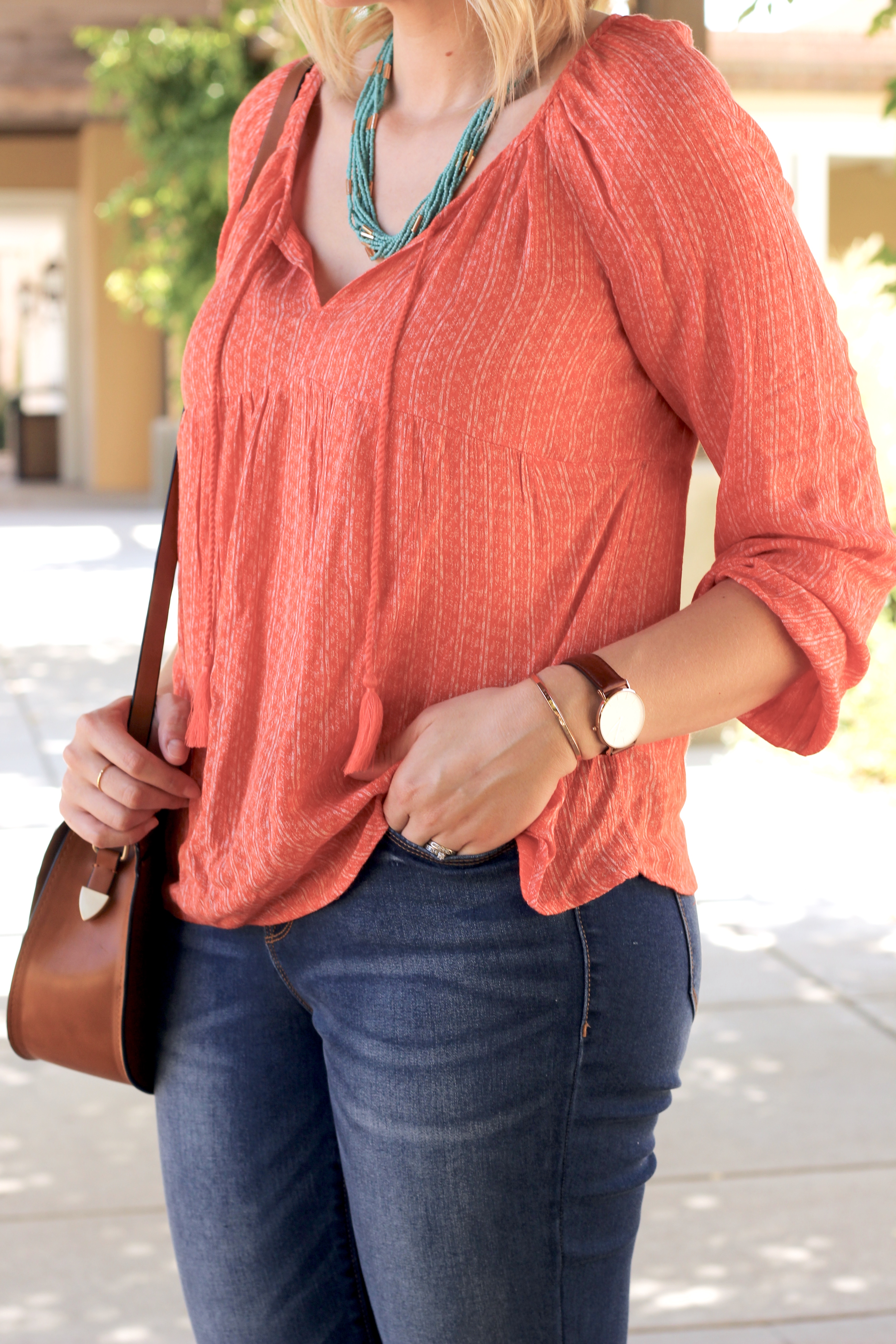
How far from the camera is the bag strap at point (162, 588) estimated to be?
1470 millimetres

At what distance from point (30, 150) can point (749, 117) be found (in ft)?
67.5

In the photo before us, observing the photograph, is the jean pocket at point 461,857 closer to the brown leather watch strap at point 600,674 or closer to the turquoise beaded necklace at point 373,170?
the brown leather watch strap at point 600,674

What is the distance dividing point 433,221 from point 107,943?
2.38 ft

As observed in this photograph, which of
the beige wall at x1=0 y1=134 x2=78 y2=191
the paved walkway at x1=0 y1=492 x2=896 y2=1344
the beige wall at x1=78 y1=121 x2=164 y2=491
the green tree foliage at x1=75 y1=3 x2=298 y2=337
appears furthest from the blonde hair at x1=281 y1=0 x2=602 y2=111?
the beige wall at x1=0 y1=134 x2=78 y2=191

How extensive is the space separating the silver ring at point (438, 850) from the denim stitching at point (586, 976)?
0.37 ft

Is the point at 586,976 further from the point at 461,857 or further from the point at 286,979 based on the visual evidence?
the point at 286,979

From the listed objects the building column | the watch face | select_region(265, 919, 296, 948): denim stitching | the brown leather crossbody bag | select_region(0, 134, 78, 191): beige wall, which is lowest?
select_region(0, 134, 78, 191): beige wall

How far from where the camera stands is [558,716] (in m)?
1.20

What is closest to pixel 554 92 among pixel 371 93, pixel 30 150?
pixel 371 93

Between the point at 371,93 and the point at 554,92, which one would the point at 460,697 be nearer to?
the point at 554,92

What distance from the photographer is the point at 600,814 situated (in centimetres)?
127

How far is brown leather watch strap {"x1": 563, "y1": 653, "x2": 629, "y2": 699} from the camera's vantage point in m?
1.21

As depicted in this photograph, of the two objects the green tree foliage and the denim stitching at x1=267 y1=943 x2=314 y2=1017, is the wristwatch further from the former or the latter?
the green tree foliage

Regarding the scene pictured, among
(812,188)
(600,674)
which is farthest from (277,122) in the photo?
(812,188)
